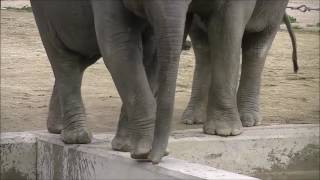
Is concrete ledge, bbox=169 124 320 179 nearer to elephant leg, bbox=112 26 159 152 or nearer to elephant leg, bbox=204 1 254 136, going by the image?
elephant leg, bbox=204 1 254 136

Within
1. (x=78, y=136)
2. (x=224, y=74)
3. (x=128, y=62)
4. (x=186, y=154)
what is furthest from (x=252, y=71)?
(x=128, y=62)

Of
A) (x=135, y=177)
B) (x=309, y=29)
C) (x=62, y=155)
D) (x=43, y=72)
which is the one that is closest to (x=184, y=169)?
(x=135, y=177)

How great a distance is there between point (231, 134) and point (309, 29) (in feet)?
37.4

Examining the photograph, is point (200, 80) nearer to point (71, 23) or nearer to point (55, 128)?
point (55, 128)

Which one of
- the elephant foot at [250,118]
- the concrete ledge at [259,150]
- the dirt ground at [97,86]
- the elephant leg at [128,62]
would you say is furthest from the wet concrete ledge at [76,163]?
the dirt ground at [97,86]

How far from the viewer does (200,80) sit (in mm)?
5188

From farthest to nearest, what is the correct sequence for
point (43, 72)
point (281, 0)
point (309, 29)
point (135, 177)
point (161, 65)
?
point (309, 29) → point (43, 72) → point (281, 0) → point (135, 177) → point (161, 65)

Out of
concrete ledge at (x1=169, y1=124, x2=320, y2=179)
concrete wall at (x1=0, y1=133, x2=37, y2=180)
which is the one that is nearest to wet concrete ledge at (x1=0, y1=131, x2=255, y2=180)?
concrete wall at (x1=0, y1=133, x2=37, y2=180)

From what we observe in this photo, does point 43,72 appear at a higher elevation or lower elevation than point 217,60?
lower

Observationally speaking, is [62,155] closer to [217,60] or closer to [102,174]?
[102,174]

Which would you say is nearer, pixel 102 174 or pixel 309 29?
pixel 102 174

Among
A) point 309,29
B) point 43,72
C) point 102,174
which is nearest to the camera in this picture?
point 102,174

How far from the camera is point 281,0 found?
495 cm

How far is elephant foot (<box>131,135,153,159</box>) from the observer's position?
3426 mm
